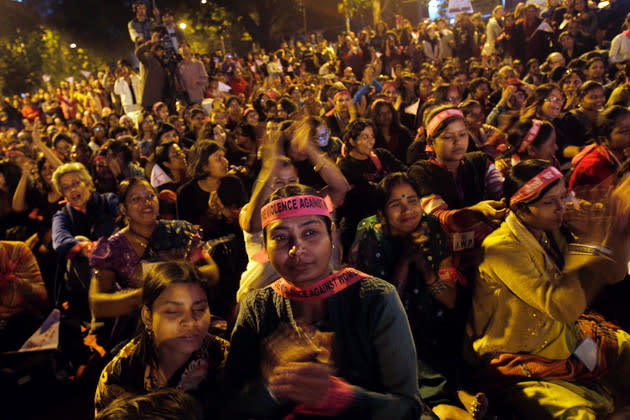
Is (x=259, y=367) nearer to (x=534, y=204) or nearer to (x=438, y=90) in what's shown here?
(x=534, y=204)

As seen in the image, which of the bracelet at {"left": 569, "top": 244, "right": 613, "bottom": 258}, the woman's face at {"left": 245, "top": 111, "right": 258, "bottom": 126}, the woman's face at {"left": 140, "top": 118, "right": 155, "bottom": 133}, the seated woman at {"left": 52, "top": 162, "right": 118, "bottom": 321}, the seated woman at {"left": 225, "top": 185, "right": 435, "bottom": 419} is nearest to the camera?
the seated woman at {"left": 225, "top": 185, "right": 435, "bottom": 419}

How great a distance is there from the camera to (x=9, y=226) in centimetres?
471

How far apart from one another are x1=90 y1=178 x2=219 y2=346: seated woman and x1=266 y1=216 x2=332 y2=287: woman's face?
51.7 inches

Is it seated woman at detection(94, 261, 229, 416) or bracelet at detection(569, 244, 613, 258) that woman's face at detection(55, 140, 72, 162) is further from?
bracelet at detection(569, 244, 613, 258)

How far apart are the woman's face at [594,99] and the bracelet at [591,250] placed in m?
4.05

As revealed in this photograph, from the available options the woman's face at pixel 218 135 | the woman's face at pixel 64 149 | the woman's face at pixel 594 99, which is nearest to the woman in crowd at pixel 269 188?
the woman's face at pixel 218 135

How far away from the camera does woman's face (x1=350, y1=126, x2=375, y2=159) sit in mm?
4117

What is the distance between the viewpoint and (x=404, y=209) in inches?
103

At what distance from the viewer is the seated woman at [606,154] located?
130 inches

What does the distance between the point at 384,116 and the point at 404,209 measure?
3.22 m

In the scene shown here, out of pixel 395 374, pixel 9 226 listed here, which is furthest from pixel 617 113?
pixel 9 226

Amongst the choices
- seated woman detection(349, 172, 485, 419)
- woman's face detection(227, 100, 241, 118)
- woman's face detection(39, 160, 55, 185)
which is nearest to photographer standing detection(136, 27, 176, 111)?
woman's face detection(227, 100, 241, 118)

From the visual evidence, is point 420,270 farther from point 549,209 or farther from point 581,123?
point 581,123

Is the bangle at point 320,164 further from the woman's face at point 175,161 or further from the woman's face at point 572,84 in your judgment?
the woman's face at point 572,84
